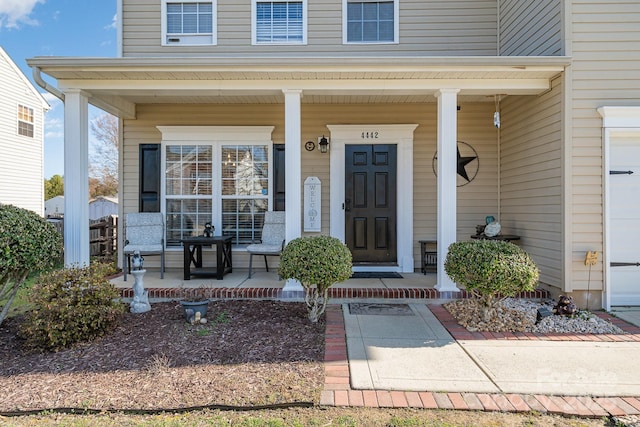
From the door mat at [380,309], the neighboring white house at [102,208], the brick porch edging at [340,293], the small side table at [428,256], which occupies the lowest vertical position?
the door mat at [380,309]

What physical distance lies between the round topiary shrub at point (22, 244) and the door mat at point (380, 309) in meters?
2.97

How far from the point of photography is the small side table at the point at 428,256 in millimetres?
5738

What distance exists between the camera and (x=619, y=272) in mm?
4418

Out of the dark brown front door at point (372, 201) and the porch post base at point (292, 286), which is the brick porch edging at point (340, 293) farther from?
the dark brown front door at point (372, 201)

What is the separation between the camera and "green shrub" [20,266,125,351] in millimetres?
3217

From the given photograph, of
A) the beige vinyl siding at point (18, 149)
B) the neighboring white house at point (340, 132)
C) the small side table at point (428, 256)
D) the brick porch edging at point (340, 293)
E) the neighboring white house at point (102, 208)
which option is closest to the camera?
the brick porch edging at point (340, 293)

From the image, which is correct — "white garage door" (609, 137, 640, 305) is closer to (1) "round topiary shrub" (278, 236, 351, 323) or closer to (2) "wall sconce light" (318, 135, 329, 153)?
(1) "round topiary shrub" (278, 236, 351, 323)

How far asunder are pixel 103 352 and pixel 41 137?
1295cm

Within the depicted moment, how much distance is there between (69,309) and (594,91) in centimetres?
552

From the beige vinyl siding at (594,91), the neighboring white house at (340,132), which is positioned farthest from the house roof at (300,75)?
the beige vinyl siding at (594,91)

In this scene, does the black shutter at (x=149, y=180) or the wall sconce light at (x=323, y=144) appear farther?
the black shutter at (x=149, y=180)

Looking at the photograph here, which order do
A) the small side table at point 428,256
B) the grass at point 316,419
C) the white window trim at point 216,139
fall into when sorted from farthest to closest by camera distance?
1. the white window trim at point 216,139
2. the small side table at point 428,256
3. the grass at point 316,419

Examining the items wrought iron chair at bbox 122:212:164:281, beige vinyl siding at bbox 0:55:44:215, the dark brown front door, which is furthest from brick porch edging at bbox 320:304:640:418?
beige vinyl siding at bbox 0:55:44:215

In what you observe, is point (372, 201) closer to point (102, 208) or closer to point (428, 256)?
point (428, 256)
